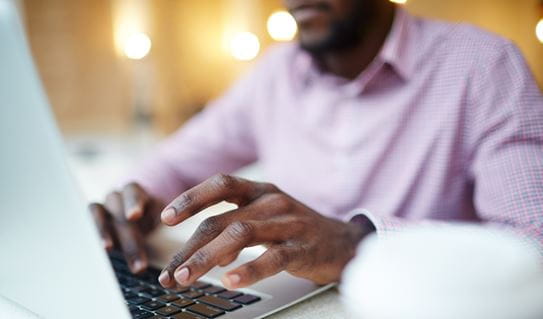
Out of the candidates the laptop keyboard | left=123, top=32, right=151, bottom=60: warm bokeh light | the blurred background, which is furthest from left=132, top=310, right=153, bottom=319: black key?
left=123, top=32, right=151, bottom=60: warm bokeh light

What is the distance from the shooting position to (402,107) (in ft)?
2.93

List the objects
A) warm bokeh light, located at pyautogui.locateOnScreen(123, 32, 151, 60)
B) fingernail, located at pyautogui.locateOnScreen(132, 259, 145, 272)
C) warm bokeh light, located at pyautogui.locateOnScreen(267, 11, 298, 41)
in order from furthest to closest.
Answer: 1. warm bokeh light, located at pyautogui.locateOnScreen(123, 32, 151, 60)
2. warm bokeh light, located at pyautogui.locateOnScreen(267, 11, 298, 41)
3. fingernail, located at pyautogui.locateOnScreen(132, 259, 145, 272)

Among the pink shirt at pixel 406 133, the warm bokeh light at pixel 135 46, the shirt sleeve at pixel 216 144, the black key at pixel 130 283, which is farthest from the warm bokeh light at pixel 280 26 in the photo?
the black key at pixel 130 283

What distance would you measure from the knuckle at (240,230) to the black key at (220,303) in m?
0.07

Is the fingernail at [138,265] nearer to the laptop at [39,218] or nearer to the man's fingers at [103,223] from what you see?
the man's fingers at [103,223]

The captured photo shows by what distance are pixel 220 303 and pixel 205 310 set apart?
0.06 feet

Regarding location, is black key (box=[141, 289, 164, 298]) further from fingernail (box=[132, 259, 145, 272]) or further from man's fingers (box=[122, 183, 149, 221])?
man's fingers (box=[122, 183, 149, 221])

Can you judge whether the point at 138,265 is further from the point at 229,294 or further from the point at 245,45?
the point at 245,45

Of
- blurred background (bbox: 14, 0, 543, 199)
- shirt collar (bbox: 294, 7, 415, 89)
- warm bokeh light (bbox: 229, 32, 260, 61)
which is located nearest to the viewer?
shirt collar (bbox: 294, 7, 415, 89)

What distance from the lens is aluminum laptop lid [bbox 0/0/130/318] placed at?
41 centimetres

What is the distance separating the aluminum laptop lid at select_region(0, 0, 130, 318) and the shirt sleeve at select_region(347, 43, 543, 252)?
320mm

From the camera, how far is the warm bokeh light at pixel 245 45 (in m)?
4.09

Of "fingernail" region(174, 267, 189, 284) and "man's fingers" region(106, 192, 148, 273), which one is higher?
"man's fingers" region(106, 192, 148, 273)

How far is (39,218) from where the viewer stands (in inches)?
16.7
